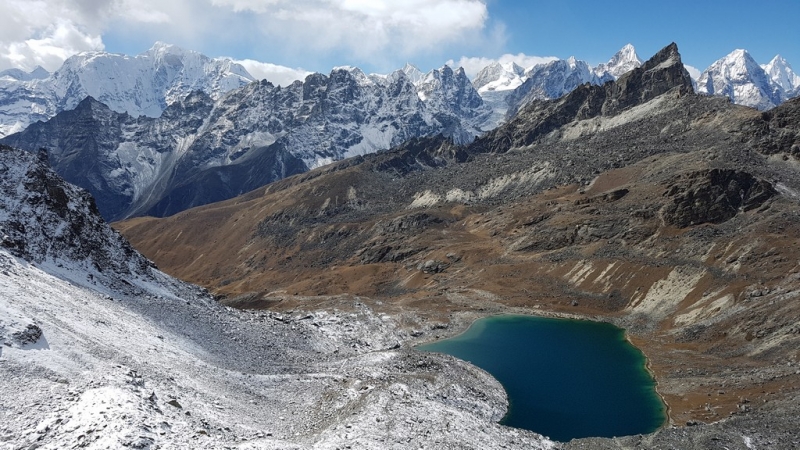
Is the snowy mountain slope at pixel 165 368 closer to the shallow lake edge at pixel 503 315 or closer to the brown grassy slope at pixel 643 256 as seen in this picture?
the shallow lake edge at pixel 503 315

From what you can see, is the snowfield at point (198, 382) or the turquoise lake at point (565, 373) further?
the turquoise lake at point (565, 373)

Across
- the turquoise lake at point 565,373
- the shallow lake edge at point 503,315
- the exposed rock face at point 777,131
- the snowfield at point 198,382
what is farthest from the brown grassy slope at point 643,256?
the snowfield at point 198,382

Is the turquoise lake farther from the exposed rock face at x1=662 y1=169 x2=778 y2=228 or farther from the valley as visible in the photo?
the exposed rock face at x1=662 y1=169 x2=778 y2=228

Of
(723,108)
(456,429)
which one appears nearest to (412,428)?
(456,429)

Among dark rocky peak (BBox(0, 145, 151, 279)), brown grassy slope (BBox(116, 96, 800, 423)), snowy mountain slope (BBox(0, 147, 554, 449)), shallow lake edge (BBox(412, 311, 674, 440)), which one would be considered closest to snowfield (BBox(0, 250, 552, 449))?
snowy mountain slope (BBox(0, 147, 554, 449))

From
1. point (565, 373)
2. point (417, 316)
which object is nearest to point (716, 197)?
point (565, 373)

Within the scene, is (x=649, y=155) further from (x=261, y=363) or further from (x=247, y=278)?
(x=261, y=363)
